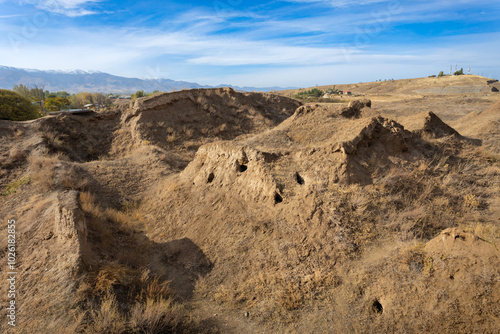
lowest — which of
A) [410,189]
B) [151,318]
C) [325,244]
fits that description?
[151,318]

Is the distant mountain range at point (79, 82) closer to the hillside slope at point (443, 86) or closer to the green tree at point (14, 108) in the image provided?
the hillside slope at point (443, 86)

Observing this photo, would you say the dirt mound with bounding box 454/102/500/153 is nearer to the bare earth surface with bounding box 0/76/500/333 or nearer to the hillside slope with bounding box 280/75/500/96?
the bare earth surface with bounding box 0/76/500/333

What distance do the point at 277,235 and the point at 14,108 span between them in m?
21.0

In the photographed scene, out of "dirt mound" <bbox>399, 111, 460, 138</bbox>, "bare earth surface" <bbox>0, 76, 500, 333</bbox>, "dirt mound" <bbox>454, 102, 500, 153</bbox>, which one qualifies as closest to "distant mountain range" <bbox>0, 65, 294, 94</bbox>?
"dirt mound" <bbox>454, 102, 500, 153</bbox>

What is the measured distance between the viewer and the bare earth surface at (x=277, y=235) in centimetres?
442

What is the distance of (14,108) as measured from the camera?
17688mm

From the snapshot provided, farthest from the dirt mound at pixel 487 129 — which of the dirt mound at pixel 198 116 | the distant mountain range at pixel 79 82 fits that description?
the distant mountain range at pixel 79 82

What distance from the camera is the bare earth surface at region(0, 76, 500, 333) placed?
4.42m

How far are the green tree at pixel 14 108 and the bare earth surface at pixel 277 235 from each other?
7049mm

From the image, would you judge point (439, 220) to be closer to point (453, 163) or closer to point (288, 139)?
point (453, 163)

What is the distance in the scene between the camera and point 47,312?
4.55 meters

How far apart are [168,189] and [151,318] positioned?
20.9 feet

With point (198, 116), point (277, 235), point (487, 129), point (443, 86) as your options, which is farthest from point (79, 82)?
point (487, 129)

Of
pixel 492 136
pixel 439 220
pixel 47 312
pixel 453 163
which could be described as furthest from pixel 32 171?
pixel 492 136
